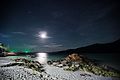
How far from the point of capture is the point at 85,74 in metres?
4.03

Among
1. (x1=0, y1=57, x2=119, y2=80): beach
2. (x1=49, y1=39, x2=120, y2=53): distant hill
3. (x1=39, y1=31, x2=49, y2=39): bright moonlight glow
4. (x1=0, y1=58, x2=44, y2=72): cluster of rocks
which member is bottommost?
(x1=0, y1=57, x2=119, y2=80): beach

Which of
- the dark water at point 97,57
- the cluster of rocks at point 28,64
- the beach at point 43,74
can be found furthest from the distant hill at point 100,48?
the cluster of rocks at point 28,64

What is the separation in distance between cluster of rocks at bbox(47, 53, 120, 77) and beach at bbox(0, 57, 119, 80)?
0.10 metres

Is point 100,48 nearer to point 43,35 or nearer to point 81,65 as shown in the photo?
point 81,65

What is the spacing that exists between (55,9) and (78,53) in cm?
119

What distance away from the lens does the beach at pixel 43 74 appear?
382 cm

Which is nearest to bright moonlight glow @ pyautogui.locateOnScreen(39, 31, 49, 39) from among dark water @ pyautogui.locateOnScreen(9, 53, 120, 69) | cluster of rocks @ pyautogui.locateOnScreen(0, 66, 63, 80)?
dark water @ pyautogui.locateOnScreen(9, 53, 120, 69)

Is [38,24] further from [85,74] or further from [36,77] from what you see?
[85,74]

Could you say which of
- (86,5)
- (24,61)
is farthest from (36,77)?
(86,5)

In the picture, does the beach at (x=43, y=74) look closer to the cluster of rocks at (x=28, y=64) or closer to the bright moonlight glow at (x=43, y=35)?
the cluster of rocks at (x=28, y=64)

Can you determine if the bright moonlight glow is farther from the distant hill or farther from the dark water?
the distant hill

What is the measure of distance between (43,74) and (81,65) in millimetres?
924

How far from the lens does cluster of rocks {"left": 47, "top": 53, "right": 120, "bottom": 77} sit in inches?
162

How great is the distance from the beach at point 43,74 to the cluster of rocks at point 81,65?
97mm
